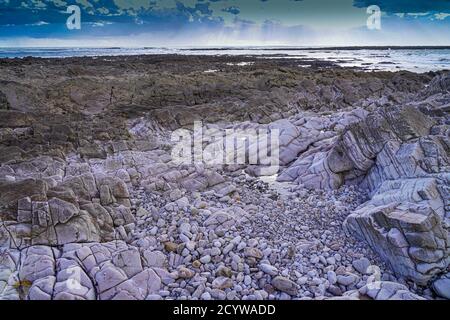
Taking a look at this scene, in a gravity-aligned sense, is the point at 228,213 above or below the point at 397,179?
below

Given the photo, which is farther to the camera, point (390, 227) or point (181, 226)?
point (181, 226)

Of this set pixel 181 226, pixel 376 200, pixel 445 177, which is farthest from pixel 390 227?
pixel 181 226

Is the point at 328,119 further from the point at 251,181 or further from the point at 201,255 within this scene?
the point at 201,255

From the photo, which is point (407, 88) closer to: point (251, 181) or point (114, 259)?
point (251, 181)

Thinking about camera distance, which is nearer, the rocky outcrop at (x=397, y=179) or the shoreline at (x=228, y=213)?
the shoreline at (x=228, y=213)

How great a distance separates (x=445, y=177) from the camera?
752 cm

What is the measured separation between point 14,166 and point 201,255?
21.3 ft

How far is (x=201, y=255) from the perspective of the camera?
7.06m

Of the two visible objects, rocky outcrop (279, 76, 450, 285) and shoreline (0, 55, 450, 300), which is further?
rocky outcrop (279, 76, 450, 285)

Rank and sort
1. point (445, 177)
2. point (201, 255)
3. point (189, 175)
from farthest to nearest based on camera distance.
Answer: point (189, 175)
point (445, 177)
point (201, 255)

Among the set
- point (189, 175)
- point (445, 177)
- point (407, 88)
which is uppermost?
point (407, 88)

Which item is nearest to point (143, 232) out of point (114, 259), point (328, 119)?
point (114, 259)
